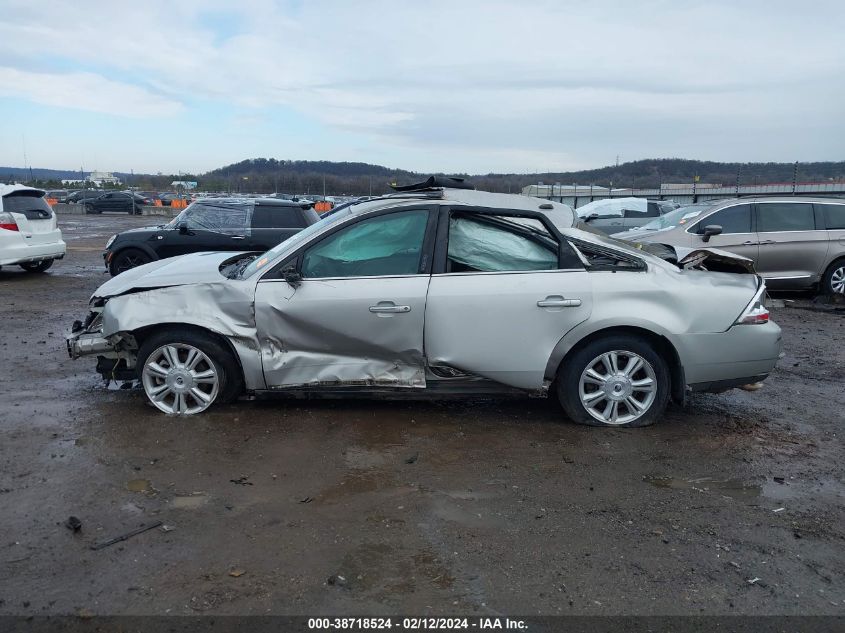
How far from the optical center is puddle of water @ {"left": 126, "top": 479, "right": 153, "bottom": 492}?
3986mm

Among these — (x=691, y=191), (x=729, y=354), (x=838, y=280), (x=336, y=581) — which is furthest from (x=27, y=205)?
(x=691, y=191)

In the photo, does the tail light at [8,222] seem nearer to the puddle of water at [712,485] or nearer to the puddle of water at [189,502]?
the puddle of water at [189,502]

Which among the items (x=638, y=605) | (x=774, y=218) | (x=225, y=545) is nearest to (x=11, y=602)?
(x=225, y=545)

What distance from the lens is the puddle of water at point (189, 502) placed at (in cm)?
379

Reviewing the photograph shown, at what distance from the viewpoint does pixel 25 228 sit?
12250mm

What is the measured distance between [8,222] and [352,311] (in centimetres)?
996

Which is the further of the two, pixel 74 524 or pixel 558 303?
pixel 558 303

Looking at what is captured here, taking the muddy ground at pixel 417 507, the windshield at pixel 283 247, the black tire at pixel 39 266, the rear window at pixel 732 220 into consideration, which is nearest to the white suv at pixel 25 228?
the black tire at pixel 39 266

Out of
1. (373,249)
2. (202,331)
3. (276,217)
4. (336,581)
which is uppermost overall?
(276,217)

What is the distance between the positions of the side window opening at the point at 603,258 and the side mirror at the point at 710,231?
636cm

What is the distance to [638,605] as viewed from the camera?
2957 millimetres

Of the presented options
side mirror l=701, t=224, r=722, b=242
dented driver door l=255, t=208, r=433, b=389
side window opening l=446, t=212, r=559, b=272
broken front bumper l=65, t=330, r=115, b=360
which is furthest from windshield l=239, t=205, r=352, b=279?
side mirror l=701, t=224, r=722, b=242

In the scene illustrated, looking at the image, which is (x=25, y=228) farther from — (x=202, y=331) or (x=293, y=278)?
(x=293, y=278)

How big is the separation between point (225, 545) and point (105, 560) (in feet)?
1.81
